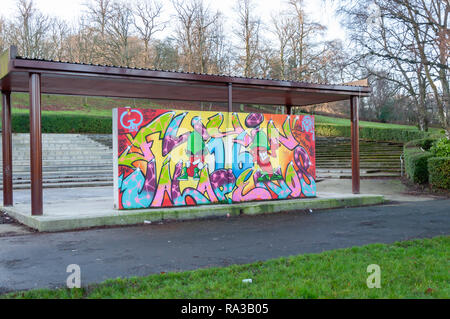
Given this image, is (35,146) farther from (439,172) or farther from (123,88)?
(439,172)

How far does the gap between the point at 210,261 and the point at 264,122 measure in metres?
6.73

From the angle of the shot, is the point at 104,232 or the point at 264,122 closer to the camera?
the point at 104,232

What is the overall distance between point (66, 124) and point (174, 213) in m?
24.9

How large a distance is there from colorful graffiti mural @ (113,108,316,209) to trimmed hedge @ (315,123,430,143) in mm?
23034

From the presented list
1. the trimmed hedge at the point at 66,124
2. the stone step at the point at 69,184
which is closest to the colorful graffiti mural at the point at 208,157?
the stone step at the point at 69,184

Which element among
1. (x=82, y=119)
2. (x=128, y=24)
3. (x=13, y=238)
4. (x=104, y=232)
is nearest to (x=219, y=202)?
(x=104, y=232)

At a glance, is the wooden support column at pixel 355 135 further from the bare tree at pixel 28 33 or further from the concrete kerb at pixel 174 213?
the bare tree at pixel 28 33

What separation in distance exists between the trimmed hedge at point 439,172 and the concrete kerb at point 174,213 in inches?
155

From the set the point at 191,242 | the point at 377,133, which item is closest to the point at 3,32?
the point at 377,133

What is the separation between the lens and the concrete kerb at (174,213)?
890cm

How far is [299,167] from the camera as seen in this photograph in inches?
496
